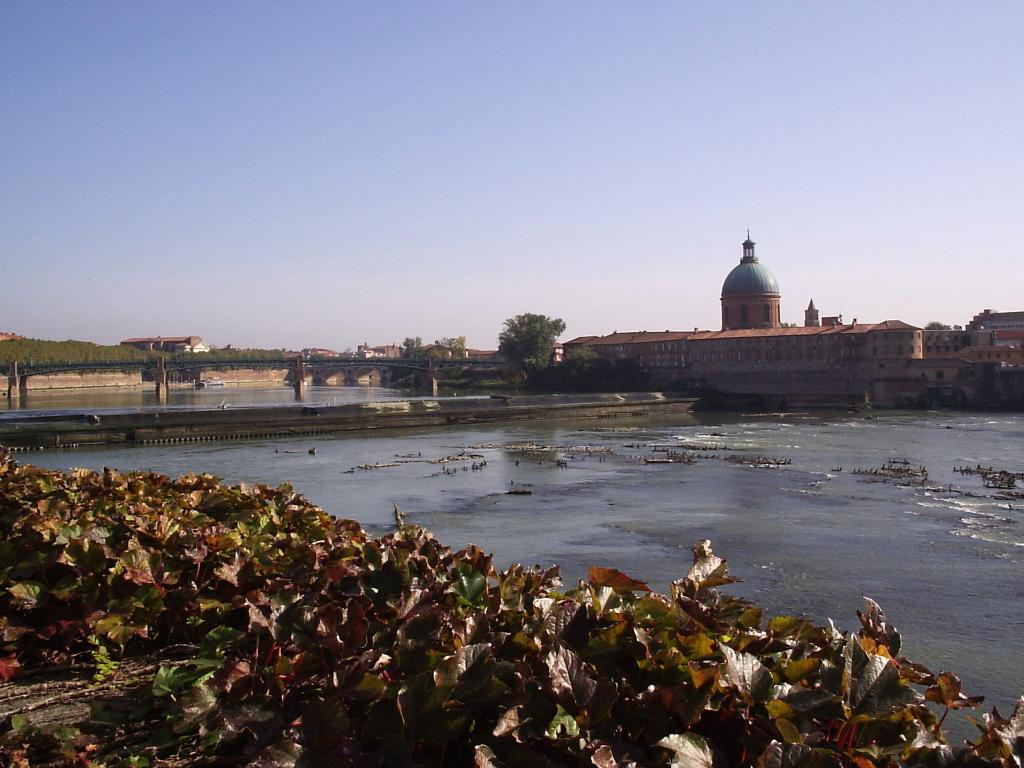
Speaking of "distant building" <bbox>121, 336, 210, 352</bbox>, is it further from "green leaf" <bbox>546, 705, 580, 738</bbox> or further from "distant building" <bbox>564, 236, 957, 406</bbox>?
"green leaf" <bbox>546, 705, 580, 738</bbox>

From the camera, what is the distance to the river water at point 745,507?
14586 millimetres

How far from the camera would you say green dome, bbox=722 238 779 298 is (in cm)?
9619

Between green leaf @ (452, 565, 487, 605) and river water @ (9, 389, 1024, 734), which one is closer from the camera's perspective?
green leaf @ (452, 565, 487, 605)

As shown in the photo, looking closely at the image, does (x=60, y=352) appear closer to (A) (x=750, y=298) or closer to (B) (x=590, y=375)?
(B) (x=590, y=375)

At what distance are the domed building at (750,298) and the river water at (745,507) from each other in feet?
147

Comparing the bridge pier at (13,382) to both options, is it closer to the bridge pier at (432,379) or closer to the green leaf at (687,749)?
the bridge pier at (432,379)

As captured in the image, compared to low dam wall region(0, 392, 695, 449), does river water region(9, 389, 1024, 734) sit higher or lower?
lower

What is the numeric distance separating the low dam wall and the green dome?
95.1ft

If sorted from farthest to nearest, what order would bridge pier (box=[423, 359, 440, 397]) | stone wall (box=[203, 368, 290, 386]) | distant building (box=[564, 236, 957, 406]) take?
stone wall (box=[203, 368, 290, 386]) < bridge pier (box=[423, 359, 440, 397]) < distant building (box=[564, 236, 957, 406])

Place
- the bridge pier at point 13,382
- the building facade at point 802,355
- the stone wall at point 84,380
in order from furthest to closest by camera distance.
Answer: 1. the stone wall at point 84,380
2. the bridge pier at point 13,382
3. the building facade at point 802,355

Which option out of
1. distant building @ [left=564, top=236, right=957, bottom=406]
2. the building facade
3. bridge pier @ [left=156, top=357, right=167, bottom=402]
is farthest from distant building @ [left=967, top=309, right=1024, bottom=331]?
bridge pier @ [left=156, top=357, right=167, bottom=402]

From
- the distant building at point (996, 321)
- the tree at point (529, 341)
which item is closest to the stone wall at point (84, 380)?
the tree at point (529, 341)

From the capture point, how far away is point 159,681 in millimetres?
2734

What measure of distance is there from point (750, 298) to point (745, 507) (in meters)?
74.5
